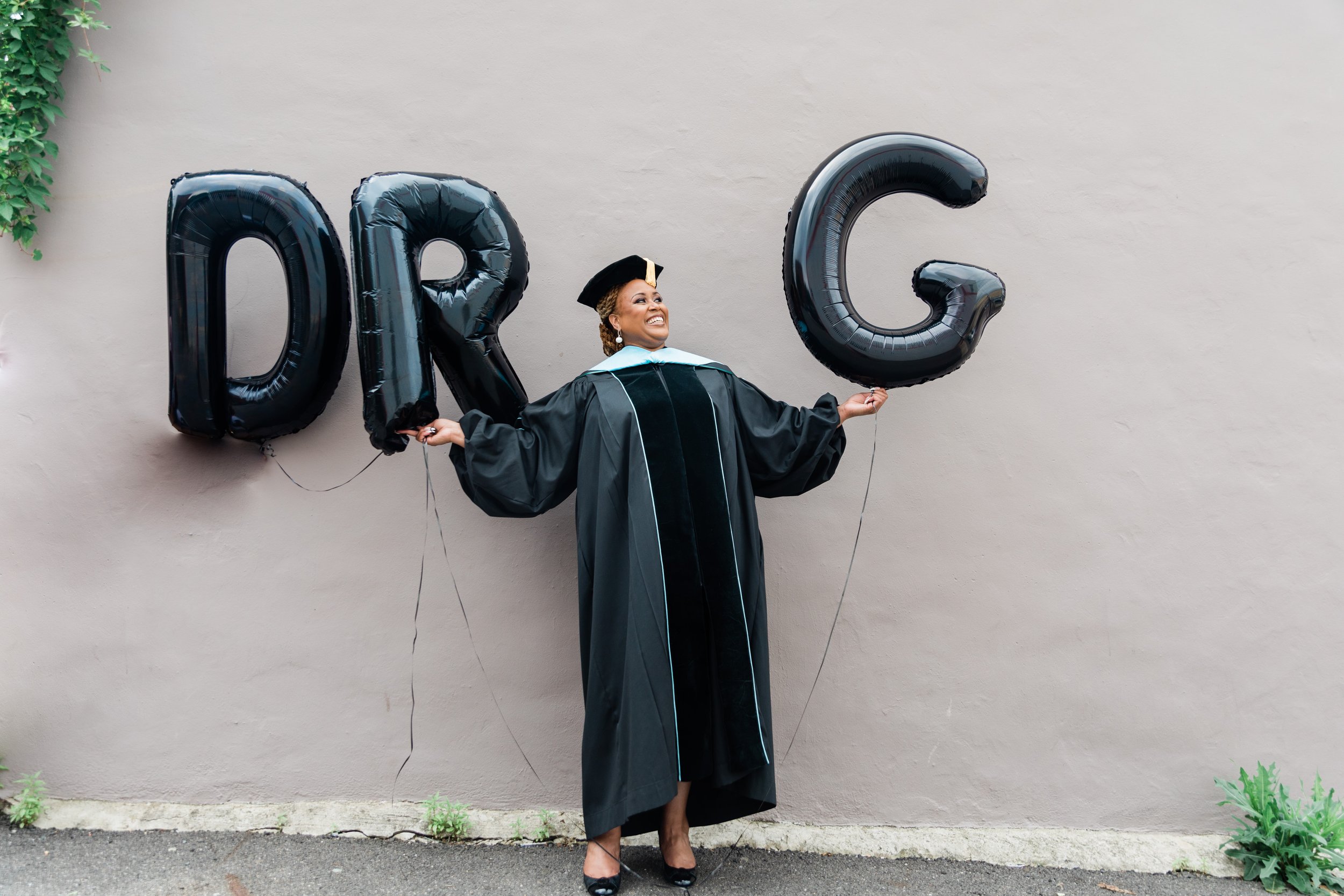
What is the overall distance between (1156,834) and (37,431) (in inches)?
173

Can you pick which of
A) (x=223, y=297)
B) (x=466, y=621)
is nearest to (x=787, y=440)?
(x=466, y=621)

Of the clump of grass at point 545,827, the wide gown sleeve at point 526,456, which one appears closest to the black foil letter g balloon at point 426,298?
the wide gown sleeve at point 526,456

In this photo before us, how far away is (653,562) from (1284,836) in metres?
2.45

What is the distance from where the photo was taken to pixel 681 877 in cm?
275

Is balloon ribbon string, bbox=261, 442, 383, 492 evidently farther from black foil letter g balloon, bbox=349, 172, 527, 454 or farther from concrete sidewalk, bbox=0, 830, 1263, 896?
concrete sidewalk, bbox=0, 830, 1263, 896

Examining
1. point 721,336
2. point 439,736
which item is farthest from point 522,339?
point 439,736

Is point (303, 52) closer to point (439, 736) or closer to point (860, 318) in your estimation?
point (860, 318)

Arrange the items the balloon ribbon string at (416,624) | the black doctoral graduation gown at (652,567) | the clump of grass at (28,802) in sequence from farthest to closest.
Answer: the balloon ribbon string at (416,624) < the clump of grass at (28,802) < the black doctoral graduation gown at (652,567)

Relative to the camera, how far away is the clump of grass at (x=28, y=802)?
3.06 m

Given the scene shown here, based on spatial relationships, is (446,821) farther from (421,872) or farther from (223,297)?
(223,297)

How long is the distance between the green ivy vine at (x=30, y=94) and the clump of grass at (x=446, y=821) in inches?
97.4

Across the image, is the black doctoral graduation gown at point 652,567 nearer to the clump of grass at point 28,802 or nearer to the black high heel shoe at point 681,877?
the black high heel shoe at point 681,877

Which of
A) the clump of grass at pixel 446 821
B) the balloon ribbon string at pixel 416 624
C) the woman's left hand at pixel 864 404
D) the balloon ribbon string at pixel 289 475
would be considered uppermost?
the woman's left hand at pixel 864 404

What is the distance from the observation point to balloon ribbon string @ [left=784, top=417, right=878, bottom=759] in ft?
10.5
